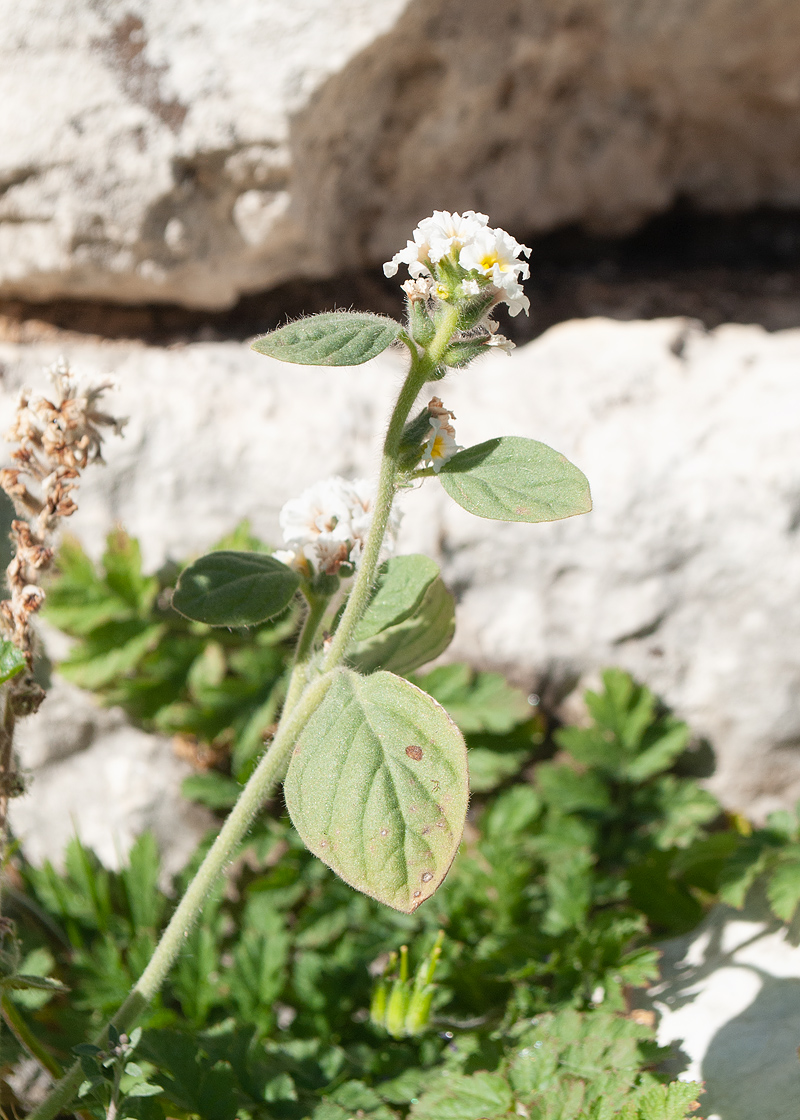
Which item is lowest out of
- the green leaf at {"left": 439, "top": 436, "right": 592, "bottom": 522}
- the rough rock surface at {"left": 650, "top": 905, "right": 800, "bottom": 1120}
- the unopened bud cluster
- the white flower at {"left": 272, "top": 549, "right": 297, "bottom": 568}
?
the rough rock surface at {"left": 650, "top": 905, "right": 800, "bottom": 1120}

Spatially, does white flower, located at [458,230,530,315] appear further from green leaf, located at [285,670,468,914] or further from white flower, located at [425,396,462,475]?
green leaf, located at [285,670,468,914]

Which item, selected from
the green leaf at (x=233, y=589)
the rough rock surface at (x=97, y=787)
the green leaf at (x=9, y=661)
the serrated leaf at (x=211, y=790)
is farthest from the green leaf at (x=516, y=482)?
the rough rock surface at (x=97, y=787)

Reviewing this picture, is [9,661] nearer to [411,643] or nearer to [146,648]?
[411,643]

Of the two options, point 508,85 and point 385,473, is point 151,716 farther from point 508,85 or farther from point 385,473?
point 508,85

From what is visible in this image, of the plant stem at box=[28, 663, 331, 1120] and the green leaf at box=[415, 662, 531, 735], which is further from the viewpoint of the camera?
the green leaf at box=[415, 662, 531, 735]

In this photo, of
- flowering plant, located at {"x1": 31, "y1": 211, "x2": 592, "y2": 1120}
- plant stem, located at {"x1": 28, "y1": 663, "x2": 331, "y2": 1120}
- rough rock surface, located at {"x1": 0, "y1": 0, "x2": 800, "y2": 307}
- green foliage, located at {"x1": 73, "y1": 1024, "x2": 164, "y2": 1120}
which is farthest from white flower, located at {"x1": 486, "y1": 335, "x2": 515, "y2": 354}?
rough rock surface, located at {"x1": 0, "y1": 0, "x2": 800, "y2": 307}

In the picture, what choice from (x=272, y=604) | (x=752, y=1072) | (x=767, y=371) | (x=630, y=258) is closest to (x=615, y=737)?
(x=752, y=1072)

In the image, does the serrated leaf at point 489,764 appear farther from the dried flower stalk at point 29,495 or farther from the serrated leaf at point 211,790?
the dried flower stalk at point 29,495
